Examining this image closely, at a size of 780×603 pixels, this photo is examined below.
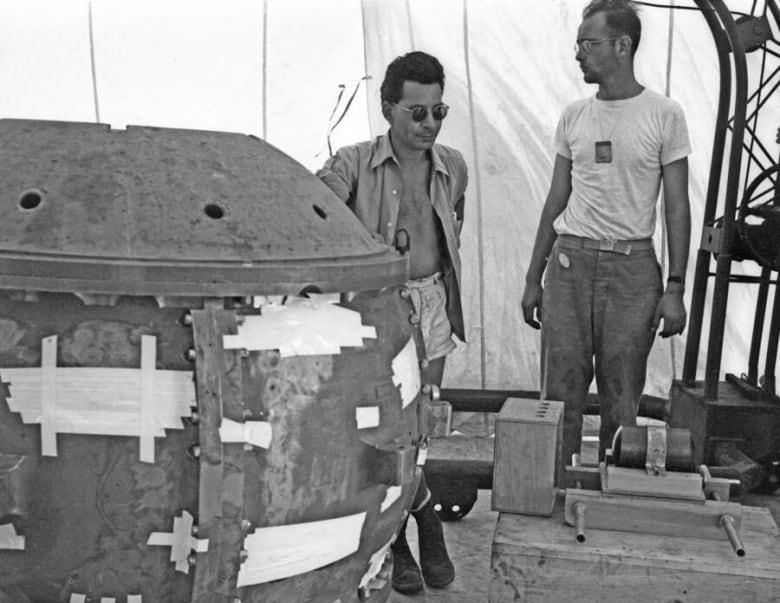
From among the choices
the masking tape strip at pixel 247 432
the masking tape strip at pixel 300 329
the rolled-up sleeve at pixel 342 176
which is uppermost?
the rolled-up sleeve at pixel 342 176

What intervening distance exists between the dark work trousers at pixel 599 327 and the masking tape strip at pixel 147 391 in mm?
2216

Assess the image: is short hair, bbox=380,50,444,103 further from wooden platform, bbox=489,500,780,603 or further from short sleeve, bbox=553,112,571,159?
wooden platform, bbox=489,500,780,603

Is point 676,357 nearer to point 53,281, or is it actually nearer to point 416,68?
point 416,68

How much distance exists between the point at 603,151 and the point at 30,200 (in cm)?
227

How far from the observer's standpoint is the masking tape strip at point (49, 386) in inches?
69.0

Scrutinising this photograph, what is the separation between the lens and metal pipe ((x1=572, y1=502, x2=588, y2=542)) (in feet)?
7.36

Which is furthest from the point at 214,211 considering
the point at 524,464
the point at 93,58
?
the point at 93,58

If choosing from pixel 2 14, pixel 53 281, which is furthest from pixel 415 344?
pixel 2 14

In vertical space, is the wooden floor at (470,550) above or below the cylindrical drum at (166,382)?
below

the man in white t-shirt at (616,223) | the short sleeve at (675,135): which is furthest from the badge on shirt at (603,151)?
the short sleeve at (675,135)

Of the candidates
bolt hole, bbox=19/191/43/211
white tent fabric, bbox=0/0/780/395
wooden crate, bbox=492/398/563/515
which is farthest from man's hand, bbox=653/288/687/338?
white tent fabric, bbox=0/0/780/395

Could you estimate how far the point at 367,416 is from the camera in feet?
6.57

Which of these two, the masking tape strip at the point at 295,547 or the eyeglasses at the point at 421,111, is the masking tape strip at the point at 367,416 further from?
the eyeglasses at the point at 421,111

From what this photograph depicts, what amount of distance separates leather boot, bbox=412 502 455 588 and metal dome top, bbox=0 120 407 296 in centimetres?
139
